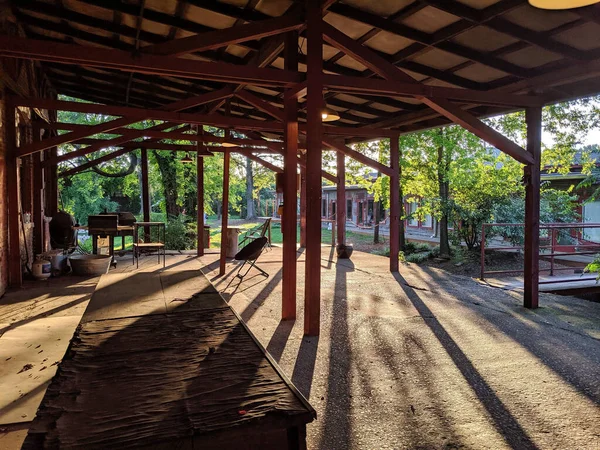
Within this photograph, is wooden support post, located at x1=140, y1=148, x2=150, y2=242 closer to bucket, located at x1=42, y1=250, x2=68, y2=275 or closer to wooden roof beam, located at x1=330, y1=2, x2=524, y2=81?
bucket, located at x1=42, y1=250, x2=68, y2=275

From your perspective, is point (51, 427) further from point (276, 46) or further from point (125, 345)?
point (276, 46)

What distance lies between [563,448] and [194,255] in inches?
375

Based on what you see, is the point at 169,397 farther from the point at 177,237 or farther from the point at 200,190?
the point at 177,237

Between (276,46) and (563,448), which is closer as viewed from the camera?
(563,448)

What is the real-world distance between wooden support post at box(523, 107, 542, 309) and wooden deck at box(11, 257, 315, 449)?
4.44m

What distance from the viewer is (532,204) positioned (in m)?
5.42

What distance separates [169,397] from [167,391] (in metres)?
0.06

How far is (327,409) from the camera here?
276 cm

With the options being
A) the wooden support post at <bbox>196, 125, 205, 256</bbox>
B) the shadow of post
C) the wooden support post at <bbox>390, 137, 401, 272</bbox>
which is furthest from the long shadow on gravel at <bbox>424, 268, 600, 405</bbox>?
the wooden support post at <bbox>196, 125, 205, 256</bbox>

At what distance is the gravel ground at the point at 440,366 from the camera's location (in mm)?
2500

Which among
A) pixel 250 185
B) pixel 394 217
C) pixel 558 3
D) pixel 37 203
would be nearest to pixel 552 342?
→ pixel 558 3

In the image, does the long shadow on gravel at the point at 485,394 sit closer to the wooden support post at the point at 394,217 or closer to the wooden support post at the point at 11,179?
the wooden support post at the point at 394,217

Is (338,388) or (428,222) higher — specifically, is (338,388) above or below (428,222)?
below

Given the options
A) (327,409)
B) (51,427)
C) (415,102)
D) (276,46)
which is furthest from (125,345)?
(415,102)
